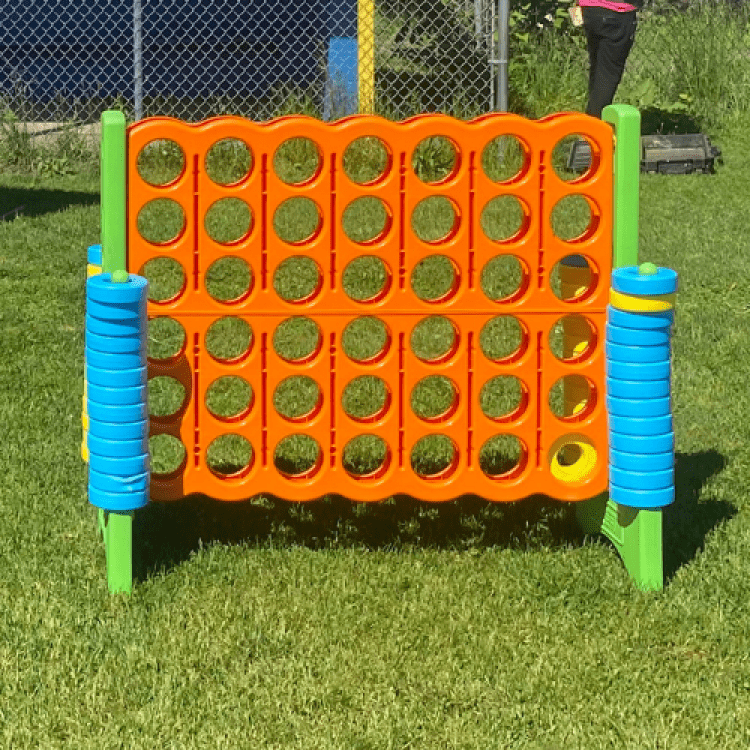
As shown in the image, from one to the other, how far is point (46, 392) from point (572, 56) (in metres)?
9.17

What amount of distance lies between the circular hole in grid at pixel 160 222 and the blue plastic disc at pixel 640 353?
517cm

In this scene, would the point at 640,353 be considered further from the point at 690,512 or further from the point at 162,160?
the point at 162,160

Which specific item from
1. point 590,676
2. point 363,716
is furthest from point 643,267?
point 363,716

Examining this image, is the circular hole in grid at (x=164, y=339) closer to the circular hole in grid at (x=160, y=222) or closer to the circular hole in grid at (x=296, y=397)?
the circular hole in grid at (x=296, y=397)

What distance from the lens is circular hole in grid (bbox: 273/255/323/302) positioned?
26.9ft

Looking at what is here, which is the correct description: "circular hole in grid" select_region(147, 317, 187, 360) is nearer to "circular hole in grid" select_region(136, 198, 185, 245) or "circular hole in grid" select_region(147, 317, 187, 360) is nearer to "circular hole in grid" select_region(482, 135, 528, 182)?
"circular hole in grid" select_region(136, 198, 185, 245)

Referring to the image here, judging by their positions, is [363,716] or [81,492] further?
[81,492]

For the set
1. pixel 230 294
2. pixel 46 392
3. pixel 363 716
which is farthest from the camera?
pixel 230 294

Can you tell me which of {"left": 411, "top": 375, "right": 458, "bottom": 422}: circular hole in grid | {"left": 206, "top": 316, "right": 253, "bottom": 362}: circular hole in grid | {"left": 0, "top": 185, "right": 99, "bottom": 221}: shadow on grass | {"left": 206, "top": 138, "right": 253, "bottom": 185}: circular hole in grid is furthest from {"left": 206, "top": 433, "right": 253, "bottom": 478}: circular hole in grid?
{"left": 206, "top": 138, "right": 253, "bottom": 185}: circular hole in grid

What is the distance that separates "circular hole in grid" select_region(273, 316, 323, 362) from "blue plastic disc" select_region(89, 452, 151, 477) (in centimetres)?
279

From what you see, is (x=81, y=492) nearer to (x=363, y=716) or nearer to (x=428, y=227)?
(x=363, y=716)

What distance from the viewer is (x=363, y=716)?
384cm

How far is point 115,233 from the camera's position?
4.40m

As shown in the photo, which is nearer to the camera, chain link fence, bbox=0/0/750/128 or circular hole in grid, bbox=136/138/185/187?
circular hole in grid, bbox=136/138/185/187
